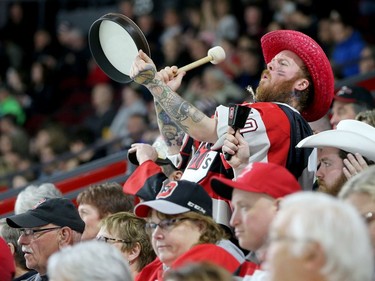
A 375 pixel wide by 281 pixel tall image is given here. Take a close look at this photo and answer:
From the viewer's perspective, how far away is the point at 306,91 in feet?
20.3

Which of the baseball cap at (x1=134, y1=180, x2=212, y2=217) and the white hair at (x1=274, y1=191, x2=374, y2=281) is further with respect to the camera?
the baseball cap at (x1=134, y1=180, x2=212, y2=217)

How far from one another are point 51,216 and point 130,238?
0.61m

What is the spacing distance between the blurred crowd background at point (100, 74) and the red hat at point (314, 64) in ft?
12.0

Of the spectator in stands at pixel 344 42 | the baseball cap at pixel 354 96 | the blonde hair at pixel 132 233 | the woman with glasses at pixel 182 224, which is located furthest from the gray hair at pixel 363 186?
the spectator in stands at pixel 344 42

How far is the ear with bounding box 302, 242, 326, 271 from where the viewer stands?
367 cm

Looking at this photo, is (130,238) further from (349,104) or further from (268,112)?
(349,104)

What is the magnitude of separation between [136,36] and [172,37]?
706 cm

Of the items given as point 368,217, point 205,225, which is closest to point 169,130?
point 205,225

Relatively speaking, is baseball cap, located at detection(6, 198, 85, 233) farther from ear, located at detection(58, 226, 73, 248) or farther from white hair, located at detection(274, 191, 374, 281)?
white hair, located at detection(274, 191, 374, 281)

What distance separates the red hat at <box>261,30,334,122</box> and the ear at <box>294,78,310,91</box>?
0.14ft

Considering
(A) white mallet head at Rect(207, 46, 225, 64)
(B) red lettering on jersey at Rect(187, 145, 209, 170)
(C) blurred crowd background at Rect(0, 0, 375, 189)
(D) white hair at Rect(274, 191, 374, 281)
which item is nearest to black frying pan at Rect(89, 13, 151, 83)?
(A) white mallet head at Rect(207, 46, 225, 64)

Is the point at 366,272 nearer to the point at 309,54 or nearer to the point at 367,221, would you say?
the point at 367,221

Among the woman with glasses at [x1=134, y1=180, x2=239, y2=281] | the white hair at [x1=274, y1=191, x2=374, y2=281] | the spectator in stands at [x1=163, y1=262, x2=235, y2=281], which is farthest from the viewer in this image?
the woman with glasses at [x1=134, y1=180, x2=239, y2=281]

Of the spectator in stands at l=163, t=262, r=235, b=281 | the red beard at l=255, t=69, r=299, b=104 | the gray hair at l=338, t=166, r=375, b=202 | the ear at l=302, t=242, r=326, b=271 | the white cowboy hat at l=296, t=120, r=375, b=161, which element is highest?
the ear at l=302, t=242, r=326, b=271
